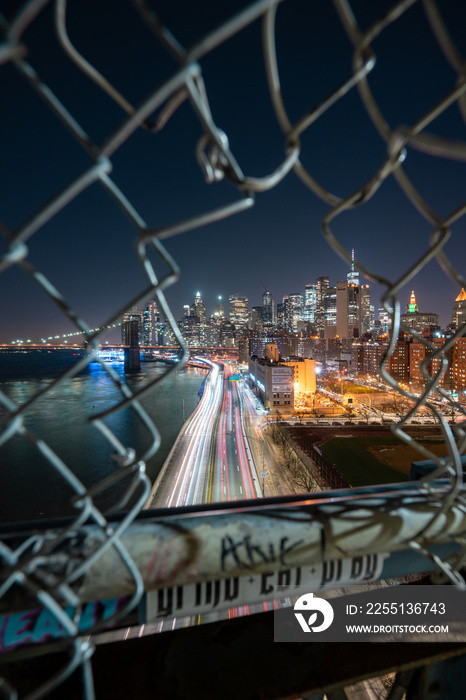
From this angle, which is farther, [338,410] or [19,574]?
[338,410]

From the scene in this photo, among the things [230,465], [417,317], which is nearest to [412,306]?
[417,317]

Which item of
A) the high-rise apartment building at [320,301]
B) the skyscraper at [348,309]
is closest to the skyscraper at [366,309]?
the skyscraper at [348,309]

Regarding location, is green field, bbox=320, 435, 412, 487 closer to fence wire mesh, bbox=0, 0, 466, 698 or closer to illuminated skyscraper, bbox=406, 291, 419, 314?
fence wire mesh, bbox=0, 0, 466, 698

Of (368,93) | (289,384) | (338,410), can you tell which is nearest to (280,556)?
(368,93)

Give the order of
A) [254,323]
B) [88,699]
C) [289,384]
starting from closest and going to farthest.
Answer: [88,699] → [289,384] → [254,323]

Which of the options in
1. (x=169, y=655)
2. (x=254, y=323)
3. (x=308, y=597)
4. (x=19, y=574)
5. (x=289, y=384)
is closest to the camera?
(x=19, y=574)

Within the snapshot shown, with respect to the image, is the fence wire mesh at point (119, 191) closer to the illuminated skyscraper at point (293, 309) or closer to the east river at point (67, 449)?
the east river at point (67, 449)

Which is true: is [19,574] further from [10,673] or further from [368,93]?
[368,93]

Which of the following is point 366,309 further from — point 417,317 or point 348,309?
point 417,317
